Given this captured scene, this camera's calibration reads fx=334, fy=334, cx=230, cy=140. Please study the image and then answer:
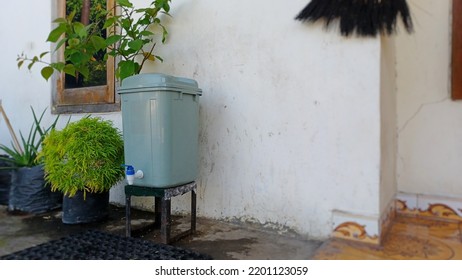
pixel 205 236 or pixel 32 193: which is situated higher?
pixel 32 193

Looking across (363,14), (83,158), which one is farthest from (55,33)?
(363,14)

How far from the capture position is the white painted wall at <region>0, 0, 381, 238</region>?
187 centimetres

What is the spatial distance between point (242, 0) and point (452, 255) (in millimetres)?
1916

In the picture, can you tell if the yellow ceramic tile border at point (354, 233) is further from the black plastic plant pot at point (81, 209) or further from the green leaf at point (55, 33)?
the green leaf at point (55, 33)

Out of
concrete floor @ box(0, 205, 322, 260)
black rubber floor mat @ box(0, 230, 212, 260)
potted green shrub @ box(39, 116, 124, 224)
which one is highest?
potted green shrub @ box(39, 116, 124, 224)

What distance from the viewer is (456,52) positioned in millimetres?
2156

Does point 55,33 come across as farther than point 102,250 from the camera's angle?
Yes

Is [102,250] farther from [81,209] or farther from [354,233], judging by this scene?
[354,233]

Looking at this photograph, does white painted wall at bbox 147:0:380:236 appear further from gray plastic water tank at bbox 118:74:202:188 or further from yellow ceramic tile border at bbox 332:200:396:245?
gray plastic water tank at bbox 118:74:202:188

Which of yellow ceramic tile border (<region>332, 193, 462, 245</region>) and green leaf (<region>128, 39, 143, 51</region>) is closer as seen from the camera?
yellow ceramic tile border (<region>332, 193, 462, 245</region>)

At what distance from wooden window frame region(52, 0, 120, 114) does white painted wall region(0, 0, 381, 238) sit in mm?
693

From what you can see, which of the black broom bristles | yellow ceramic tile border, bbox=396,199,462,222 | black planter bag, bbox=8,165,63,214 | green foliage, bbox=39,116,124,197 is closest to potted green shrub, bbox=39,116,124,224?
green foliage, bbox=39,116,124,197

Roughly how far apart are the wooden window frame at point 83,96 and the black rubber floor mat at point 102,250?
1.35 m

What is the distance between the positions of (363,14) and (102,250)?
1.92 meters
